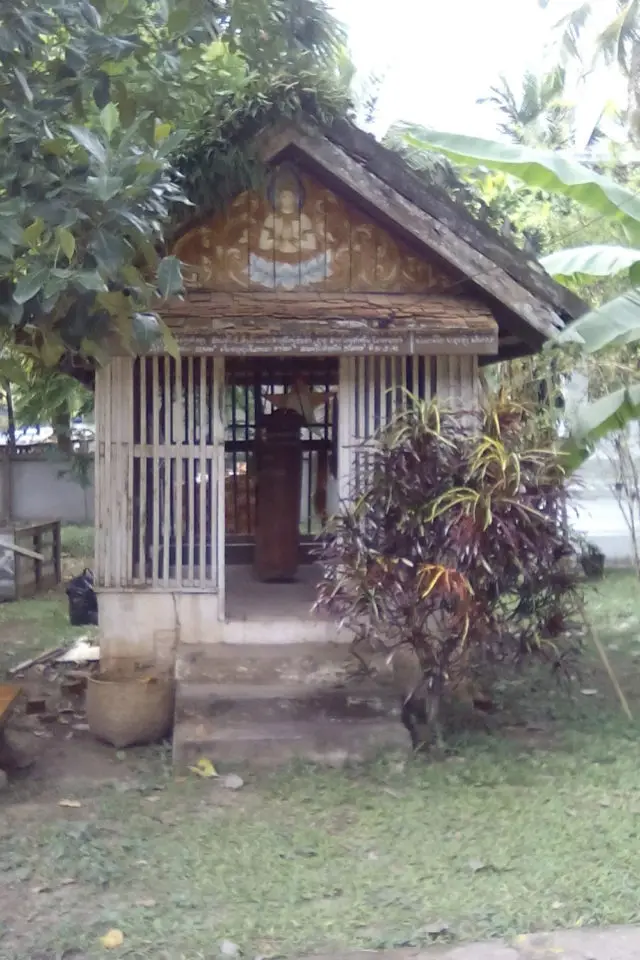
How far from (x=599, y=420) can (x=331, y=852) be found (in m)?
3.34

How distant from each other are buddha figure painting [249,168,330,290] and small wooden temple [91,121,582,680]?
1 centimetres

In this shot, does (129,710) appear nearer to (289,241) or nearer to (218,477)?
(218,477)

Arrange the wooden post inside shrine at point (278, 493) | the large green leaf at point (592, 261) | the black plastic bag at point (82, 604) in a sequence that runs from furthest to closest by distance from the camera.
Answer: the black plastic bag at point (82, 604), the wooden post inside shrine at point (278, 493), the large green leaf at point (592, 261)

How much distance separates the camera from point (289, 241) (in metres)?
6.78

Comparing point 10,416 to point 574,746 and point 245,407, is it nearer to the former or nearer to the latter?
point 245,407

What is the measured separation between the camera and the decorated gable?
6.70 m

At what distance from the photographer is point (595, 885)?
13.9 feet

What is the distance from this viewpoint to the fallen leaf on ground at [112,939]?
3.76 m

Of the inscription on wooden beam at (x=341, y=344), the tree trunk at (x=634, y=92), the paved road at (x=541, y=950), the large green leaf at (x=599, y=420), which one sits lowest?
the paved road at (x=541, y=950)

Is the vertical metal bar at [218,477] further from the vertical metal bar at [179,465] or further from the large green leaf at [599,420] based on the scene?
the large green leaf at [599,420]

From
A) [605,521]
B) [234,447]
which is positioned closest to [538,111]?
[605,521]

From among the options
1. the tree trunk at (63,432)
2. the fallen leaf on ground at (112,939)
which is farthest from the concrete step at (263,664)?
the tree trunk at (63,432)

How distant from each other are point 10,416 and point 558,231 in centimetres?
1082

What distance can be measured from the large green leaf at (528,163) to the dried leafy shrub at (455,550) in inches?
55.6
